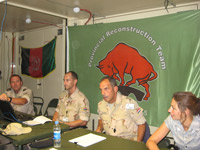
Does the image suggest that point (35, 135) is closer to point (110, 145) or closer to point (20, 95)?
point (110, 145)

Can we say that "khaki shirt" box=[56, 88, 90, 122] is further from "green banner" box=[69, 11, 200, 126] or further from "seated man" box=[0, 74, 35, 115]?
"green banner" box=[69, 11, 200, 126]

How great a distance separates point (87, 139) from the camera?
186 centimetres

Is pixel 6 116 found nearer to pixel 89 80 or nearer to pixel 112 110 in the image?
pixel 112 110

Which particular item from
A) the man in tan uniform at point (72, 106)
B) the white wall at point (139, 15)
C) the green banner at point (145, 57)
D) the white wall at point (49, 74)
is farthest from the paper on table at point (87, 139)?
the white wall at point (49, 74)

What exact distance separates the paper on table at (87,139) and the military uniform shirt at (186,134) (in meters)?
0.71

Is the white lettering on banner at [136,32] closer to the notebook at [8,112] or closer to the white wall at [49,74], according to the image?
the white wall at [49,74]

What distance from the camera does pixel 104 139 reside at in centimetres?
185

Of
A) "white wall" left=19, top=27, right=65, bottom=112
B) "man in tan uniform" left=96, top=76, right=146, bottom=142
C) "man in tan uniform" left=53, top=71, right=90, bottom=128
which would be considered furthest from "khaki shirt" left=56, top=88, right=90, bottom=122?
"white wall" left=19, top=27, right=65, bottom=112

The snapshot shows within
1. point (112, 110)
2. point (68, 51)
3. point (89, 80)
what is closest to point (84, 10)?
point (68, 51)

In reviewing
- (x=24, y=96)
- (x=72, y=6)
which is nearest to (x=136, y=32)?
(x=72, y=6)

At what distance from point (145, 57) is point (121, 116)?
1.30 metres

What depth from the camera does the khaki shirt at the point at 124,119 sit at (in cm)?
233

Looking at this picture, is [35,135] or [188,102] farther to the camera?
[35,135]

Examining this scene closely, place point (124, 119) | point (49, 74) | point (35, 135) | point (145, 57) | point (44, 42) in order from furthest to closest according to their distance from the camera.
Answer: point (44, 42) < point (49, 74) < point (145, 57) < point (124, 119) < point (35, 135)
